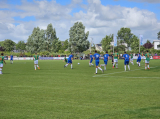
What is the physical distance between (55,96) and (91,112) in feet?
9.67

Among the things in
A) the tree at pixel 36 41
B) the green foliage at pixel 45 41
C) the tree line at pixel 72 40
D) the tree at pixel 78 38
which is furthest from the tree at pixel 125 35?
the tree at pixel 36 41

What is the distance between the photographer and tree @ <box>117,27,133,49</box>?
109m

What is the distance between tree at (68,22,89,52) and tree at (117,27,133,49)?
2290cm

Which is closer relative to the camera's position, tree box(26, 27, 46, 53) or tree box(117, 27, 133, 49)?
tree box(26, 27, 46, 53)

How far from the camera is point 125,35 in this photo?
359 feet

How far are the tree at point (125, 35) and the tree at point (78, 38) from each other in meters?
22.9

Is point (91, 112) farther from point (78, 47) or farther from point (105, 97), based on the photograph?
point (78, 47)

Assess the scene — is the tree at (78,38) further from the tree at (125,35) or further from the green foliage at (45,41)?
the tree at (125,35)

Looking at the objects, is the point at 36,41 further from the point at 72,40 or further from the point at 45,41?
the point at 72,40

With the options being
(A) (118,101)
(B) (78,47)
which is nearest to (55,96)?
(A) (118,101)

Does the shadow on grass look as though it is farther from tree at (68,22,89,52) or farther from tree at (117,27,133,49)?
tree at (117,27,133,49)

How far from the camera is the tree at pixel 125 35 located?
108662mm

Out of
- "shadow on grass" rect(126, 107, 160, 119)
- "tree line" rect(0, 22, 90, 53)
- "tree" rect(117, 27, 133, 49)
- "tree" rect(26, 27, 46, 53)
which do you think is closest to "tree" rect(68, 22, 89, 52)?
"tree line" rect(0, 22, 90, 53)

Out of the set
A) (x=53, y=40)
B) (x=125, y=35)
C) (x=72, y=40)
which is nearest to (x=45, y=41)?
(x=53, y=40)
